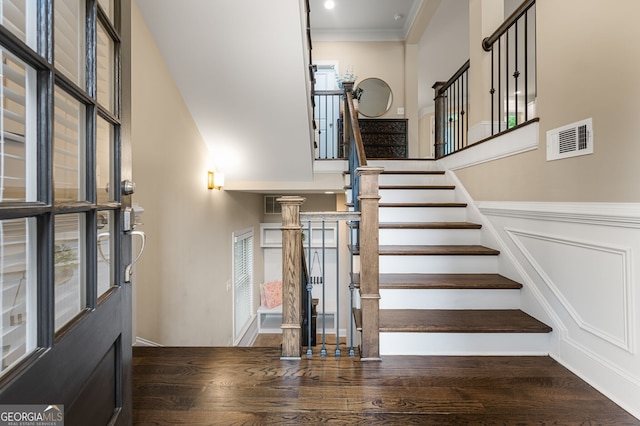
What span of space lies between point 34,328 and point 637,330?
2.12 m

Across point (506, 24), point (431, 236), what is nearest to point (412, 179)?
point (431, 236)

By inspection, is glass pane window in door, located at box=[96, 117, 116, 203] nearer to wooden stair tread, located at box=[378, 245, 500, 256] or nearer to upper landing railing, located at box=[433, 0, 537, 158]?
wooden stair tread, located at box=[378, 245, 500, 256]

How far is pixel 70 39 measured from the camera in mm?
838

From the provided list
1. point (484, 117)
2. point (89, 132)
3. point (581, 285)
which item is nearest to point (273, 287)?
point (484, 117)

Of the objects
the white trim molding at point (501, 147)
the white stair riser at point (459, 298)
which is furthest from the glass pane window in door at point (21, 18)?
the white trim molding at point (501, 147)

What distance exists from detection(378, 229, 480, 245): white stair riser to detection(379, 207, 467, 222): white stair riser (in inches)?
10.9

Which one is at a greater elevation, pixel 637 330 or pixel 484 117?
pixel 484 117

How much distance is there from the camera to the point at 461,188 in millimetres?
3207

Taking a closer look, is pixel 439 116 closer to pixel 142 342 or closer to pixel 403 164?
pixel 403 164

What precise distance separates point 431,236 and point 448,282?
25.1 inches

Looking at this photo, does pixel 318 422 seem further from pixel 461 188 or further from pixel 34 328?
pixel 461 188

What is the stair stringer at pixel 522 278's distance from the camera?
1.88m

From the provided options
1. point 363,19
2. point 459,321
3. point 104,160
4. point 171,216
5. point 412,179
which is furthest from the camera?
point 363,19

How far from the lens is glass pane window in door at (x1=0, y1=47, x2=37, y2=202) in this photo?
61 cm
